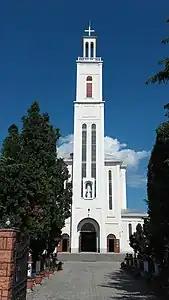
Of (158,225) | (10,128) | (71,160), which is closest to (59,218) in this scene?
(10,128)

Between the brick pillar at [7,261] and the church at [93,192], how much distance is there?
3886 cm

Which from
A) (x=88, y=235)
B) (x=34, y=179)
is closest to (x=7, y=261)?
(x=34, y=179)

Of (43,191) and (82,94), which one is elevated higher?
(82,94)

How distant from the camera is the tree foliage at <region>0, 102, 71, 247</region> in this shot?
15.1m

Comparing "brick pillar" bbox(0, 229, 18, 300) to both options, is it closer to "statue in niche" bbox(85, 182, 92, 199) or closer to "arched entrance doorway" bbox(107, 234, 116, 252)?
"statue in niche" bbox(85, 182, 92, 199)

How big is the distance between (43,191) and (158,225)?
18.1 ft

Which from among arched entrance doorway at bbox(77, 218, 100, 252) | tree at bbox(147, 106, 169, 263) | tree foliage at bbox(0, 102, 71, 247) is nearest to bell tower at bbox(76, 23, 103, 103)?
arched entrance doorway at bbox(77, 218, 100, 252)

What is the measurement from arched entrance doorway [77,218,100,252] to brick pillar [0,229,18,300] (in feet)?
129

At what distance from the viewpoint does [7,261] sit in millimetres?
5328

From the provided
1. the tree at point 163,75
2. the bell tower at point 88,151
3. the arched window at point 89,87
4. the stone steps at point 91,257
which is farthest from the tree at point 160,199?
the arched window at point 89,87

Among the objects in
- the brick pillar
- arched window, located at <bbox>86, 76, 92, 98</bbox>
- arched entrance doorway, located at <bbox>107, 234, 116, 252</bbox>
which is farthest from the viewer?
arched window, located at <bbox>86, 76, 92, 98</bbox>

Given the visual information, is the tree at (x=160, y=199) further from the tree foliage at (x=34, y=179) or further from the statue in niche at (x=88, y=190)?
the statue in niche at (x=88, y=190)

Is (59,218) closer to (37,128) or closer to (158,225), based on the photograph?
(37,128)

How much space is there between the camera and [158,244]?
15.7m
